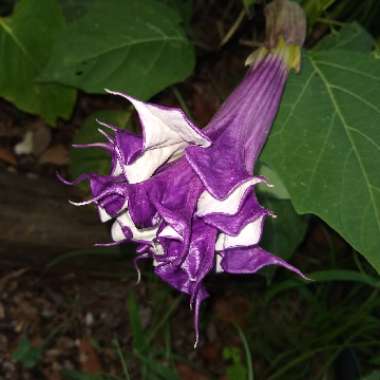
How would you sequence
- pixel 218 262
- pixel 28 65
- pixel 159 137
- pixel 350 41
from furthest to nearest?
pixel 28 65 < pixel 350 41 < pixel 218 262 < pixel 159 137

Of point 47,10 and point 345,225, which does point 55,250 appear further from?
point 345,225

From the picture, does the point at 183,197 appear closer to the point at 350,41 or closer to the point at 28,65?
the point at 350,41

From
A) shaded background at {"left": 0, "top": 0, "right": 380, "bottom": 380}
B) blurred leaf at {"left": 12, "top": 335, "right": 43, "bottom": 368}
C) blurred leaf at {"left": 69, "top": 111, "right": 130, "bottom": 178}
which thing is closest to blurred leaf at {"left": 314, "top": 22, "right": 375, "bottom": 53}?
shaded background at {"left": 0, "top": 0, "right": 380, "bottom": 380}

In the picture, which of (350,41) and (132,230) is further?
(350,41)

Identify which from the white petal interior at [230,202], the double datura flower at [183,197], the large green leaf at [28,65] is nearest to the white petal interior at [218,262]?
the double datura flower at [183,197]

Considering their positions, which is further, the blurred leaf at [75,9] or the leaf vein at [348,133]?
the blurred leaf at [75,9]

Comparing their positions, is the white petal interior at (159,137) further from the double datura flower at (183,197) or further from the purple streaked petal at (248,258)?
the purple streaked petal at (248,258)

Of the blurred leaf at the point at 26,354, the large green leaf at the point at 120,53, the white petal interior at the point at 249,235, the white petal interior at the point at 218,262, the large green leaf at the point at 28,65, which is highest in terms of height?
the white petal interior at the point at 249,235

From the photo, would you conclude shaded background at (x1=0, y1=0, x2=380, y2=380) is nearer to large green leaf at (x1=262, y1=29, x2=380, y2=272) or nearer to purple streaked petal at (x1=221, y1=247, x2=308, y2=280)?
large green leaf at (x1=262, y1=29, x2=380, y2=272)

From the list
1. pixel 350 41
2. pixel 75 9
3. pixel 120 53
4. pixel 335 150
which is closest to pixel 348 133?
pixel 335 150
